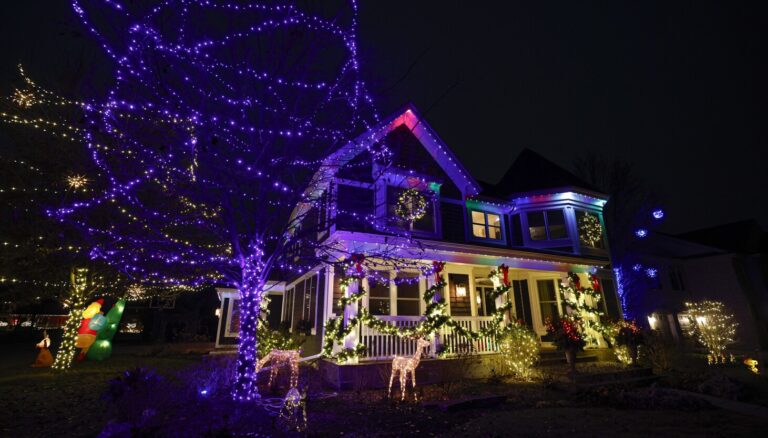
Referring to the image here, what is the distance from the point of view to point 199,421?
524cm

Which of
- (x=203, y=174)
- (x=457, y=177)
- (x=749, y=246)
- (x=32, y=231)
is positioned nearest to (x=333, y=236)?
(x=203, y=174)

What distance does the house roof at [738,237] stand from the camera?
25.6 metres

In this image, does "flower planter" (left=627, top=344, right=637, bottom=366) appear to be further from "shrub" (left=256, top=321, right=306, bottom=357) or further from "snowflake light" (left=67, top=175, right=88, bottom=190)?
"snowflake light" (left=67, top=175, right=88, bottom=190)

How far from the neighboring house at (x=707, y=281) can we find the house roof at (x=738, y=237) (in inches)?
2.2

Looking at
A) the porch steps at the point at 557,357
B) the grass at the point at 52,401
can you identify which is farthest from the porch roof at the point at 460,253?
Answer: the grass at the point at 52,401

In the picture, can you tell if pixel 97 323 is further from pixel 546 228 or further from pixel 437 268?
pixel 546 228

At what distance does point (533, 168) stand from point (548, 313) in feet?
26.3

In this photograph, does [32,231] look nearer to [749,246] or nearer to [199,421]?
[199,421]

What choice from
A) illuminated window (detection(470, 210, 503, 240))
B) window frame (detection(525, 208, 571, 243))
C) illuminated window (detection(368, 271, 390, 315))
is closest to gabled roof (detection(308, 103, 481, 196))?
illuminated window (detection(470, 210, 503, 240))

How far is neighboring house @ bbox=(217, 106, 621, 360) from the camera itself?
10.9m

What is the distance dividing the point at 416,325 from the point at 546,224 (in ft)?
32.2

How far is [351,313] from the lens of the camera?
9469 millimetres

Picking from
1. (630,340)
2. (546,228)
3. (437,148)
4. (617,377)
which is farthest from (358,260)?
(546,228)

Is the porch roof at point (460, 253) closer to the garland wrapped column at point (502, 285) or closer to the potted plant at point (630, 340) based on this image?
the garland wrapped column at point (502, 285)
